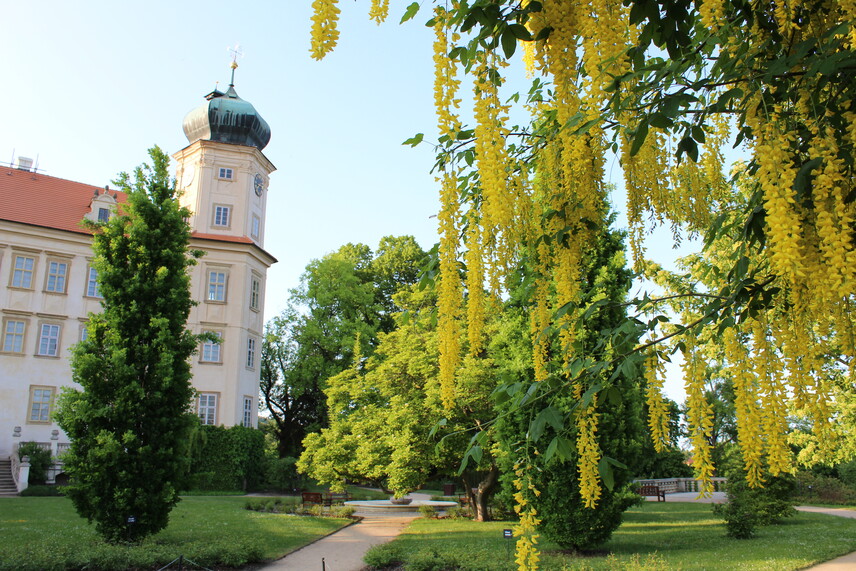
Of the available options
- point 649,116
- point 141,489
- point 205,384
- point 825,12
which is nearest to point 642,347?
point 649,116

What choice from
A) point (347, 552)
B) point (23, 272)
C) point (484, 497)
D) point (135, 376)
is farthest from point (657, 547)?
point (23, 272)

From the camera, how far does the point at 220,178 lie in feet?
96.3

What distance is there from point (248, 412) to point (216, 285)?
6067 millimetres

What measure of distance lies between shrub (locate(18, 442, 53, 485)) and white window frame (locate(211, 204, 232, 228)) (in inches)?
466

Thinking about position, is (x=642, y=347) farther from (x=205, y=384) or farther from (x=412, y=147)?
(x=205, y=384)

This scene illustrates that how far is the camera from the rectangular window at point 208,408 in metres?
26.5

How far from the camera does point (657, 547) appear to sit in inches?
447

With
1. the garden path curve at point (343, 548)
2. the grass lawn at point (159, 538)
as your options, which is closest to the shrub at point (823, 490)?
the garden path curve at point (343, 548)

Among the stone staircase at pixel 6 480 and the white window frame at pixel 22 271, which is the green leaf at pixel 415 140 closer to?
the stone staircase at pixel 6 480


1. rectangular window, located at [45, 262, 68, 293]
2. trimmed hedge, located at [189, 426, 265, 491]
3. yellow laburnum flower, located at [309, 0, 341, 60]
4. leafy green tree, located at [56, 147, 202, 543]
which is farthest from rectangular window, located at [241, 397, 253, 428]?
yellow laburnum flower, located at [309, 0, 341, 60]

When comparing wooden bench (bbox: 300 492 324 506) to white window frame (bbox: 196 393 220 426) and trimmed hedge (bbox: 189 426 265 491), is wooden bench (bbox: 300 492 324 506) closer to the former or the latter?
trimmed hedge (bbox: 189 426 265 491)

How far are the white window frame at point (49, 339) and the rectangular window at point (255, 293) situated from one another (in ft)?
26.0

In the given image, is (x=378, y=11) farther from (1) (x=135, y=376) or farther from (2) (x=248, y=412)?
(2) (x=248, y=412)

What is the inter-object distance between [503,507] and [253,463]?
539 inches
